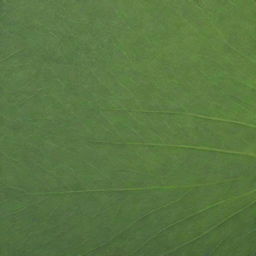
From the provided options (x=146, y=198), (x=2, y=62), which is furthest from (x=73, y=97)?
(x=146, y=198)

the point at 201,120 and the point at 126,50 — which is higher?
the point at 126,50

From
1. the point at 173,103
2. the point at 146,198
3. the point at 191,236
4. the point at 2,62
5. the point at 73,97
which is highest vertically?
the point at 2,62

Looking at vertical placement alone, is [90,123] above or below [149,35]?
below

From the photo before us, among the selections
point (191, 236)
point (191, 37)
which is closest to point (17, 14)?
point (191, 37)

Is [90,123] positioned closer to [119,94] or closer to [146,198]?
[119,94]

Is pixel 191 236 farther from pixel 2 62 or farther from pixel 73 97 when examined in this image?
pixel 2 62

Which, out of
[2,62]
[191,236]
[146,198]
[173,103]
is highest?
[2,62]
